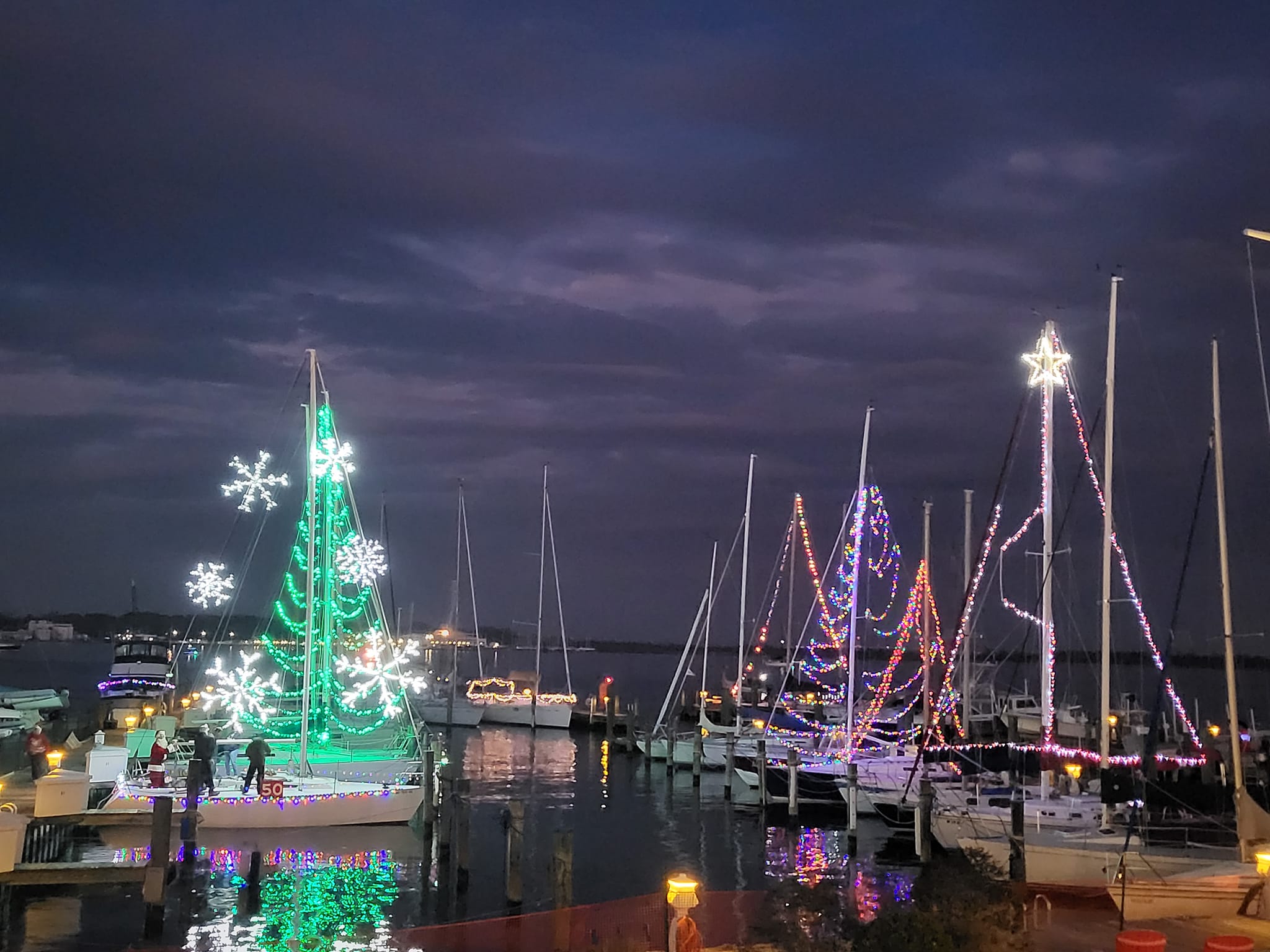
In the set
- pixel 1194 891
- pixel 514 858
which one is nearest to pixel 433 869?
pixel 514 858

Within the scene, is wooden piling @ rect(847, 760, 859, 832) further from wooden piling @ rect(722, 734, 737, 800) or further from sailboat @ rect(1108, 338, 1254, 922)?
sailboat @ rect(1108, 338, 1254, 922)

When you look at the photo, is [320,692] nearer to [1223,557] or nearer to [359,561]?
[359,561]

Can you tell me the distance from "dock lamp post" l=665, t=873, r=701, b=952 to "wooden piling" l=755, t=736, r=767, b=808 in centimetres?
2280

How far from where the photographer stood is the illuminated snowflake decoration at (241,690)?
97.9 ft

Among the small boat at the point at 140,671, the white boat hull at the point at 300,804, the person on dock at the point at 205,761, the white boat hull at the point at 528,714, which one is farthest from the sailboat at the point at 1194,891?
the white boat hull at the point at 528,714

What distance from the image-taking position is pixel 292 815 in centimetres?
2744

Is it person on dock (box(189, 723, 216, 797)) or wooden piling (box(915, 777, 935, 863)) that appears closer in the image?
wooden piling (box(915, 777, 935, 863))

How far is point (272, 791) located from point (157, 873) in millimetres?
8000

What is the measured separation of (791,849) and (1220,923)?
1545 cm

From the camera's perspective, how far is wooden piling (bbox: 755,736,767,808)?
36.2 metres

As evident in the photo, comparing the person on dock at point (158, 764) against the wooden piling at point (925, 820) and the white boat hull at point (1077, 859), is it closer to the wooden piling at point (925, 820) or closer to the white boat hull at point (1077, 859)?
the wooden piling at point (925, 820)

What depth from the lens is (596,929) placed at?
53.5 feet

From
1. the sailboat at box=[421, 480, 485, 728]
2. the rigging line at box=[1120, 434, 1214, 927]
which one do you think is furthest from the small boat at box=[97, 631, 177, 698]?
the rigging line at box=[1120, 434, 1214, 927]

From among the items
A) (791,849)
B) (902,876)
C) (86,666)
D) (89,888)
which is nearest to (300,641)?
(89,888)
